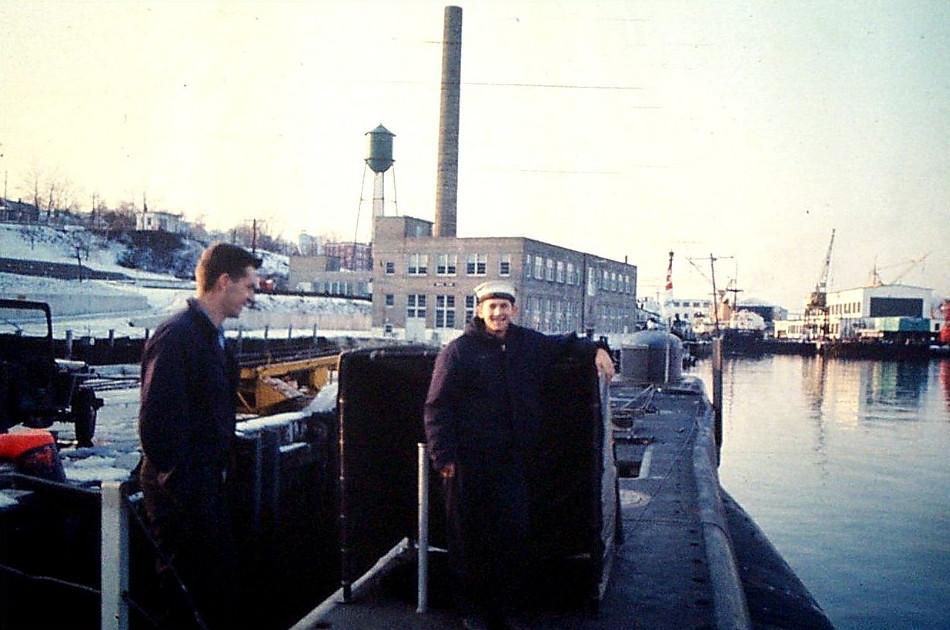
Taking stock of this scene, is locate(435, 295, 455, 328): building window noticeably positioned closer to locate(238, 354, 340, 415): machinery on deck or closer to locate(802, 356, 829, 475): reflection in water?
locate(802, 356, 829, 475): reflection in water

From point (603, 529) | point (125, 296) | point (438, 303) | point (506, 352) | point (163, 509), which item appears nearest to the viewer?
point (163, 509)

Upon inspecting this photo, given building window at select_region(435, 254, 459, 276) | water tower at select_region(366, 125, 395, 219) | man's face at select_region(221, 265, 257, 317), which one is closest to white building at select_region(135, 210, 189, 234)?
water tower at select_region(366, 125, 395, 219)

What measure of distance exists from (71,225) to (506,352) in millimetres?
89814

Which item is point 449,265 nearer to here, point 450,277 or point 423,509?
point 450,277

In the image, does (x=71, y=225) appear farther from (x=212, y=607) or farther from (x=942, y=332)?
(x=942, y=332)

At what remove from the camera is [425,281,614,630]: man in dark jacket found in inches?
201

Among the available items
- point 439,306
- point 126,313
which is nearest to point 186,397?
point 126,313

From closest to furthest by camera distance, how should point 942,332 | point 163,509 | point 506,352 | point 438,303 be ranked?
point 163,509
point 506,352
point 438,303
point 942,332

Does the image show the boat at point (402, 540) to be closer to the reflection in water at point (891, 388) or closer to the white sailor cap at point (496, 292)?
the white sailor cap at point (496, 292)

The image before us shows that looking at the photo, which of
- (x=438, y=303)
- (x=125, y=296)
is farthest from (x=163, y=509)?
(x=438, y=303)

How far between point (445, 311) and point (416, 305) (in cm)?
253

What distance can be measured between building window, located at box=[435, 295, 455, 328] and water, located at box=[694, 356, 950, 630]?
74.4ft

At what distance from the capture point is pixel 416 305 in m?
67.1

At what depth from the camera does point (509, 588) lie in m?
5.24
